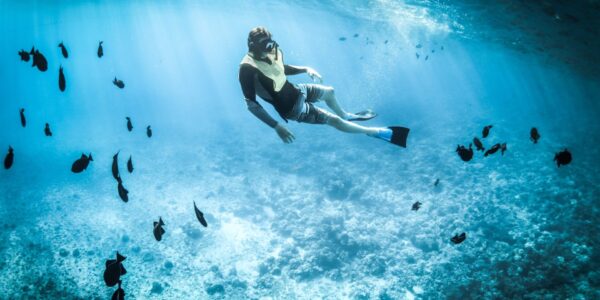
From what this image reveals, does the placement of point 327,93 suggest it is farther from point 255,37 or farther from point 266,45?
point 255,37

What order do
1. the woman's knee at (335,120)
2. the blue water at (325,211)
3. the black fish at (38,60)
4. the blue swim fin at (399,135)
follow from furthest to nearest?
the blue water at (325,211)
the blue swim fin at (399,135)
the woman's knee at (335,120)
the black fish at (38,60)

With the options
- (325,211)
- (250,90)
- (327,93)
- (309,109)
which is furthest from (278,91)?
(325,211)

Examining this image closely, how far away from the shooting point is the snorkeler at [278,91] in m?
4.29

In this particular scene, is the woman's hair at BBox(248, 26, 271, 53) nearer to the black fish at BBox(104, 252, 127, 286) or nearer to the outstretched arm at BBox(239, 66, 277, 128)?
the outstretched arm at BBox(239, 66, 277, 128)

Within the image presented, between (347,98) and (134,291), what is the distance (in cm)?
2807

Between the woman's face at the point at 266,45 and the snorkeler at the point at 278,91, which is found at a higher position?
the woman's face at the point at 266,45

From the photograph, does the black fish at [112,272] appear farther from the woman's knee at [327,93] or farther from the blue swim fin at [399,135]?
the blue swim fin at [399,135]

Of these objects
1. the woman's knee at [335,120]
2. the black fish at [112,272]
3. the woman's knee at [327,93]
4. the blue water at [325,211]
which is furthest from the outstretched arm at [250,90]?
the blue water at [325,211]

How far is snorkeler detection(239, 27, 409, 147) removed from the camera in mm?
4285

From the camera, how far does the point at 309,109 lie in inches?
197

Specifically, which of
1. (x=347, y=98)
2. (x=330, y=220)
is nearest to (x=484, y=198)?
(x=330, y=220)

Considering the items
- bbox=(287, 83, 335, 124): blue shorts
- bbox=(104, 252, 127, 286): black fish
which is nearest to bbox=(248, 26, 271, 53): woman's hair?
bbox=(287, 83, 335, 124): blue shorts

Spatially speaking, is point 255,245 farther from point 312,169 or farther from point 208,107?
point 208,107

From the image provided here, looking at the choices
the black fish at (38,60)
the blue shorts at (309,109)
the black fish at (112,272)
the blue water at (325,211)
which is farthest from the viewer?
the blue water at (325,211)
